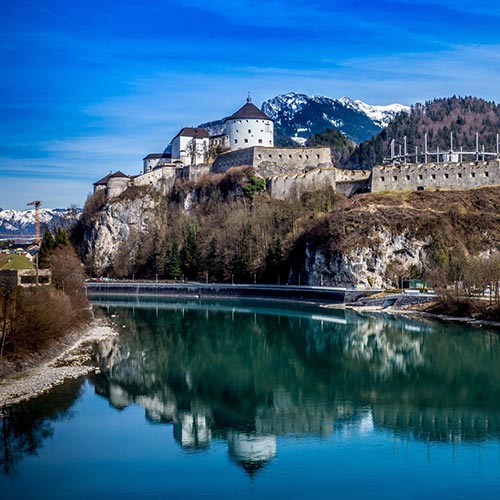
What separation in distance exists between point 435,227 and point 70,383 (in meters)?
33.1

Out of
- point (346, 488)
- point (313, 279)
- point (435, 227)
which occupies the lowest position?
point (346, 488)

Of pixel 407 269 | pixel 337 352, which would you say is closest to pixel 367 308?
pixel 407 269

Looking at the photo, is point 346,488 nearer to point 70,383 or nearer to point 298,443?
point 298,443

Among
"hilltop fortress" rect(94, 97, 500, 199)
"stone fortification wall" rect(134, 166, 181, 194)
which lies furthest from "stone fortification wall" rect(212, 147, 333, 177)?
"stone fortification wall" rect(134, 166, 181, 194)

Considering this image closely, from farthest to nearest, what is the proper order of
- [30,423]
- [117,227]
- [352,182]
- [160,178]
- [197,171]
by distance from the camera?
[160,178] → [117,227] → [197,171] → [352,182] → [30,423]

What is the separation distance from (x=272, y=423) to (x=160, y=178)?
58506 millimetres

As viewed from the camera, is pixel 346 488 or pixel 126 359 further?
pixel 126 359

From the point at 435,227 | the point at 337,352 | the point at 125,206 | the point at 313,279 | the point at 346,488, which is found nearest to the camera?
the point at 346,488

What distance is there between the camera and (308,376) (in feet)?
90.5

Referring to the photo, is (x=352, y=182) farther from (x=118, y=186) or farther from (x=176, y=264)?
(x=118, y=186)

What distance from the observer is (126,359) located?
30969 mm

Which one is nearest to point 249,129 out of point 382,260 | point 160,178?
point 160,178

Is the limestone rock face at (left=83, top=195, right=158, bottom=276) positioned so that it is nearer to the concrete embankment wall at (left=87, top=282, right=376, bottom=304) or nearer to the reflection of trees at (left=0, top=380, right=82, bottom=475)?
the concrete embankment wall at (left=87, top=282, right=376, bottom=304)

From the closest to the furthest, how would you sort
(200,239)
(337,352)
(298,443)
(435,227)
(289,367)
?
(298,443), (289,367), (337,352), (435,227), (200,239)
